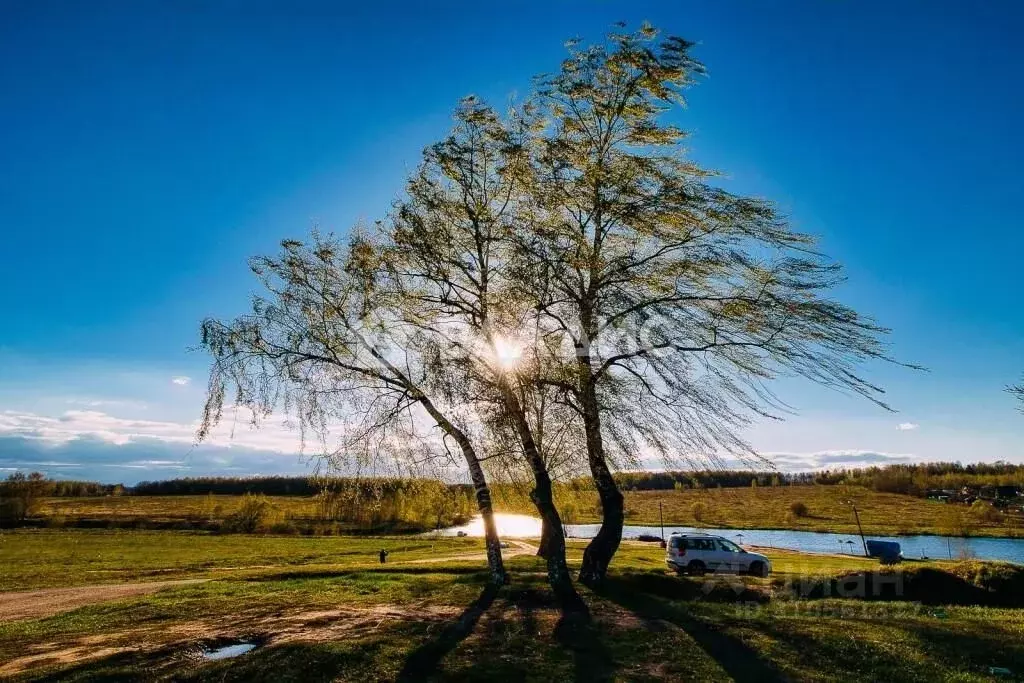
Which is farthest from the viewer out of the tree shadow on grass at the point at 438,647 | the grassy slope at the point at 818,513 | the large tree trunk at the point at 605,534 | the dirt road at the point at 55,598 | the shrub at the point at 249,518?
the grassy slope at the point at 818,513

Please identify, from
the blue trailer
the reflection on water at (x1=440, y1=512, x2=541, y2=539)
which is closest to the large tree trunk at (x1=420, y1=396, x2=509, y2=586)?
the reflection on water at (x1=440, y1=512, x2=541, y2=539)

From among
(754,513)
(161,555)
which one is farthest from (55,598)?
(754,513)

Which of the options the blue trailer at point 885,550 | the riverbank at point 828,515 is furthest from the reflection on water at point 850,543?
the blue trailer at point 885,550

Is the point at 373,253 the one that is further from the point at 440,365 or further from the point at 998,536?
the point at 998,536

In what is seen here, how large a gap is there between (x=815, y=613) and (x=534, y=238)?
35.9ft

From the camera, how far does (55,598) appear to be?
71.2 feet

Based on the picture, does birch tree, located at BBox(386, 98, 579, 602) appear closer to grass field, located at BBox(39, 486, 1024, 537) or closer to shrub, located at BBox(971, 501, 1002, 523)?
grass field, located at BBox(39, 486, 1024, 537)

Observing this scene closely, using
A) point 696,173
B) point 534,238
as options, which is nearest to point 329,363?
point 534,238

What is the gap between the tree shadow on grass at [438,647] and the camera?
8617mm

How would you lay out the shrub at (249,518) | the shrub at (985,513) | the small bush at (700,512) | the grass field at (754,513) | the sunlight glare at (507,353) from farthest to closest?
the small bush at (700,512) < the shrub at (985,513) < the grass field at (754,513) < the shrub at (249,518) < the sunlight glare at (507,353)

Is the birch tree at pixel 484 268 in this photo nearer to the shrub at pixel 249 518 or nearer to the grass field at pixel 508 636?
the grass field at pixel 508 636

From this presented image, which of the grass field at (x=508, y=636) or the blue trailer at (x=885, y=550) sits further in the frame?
the blue trailer at (x=885, y=550)

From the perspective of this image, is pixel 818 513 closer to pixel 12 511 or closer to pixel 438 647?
pixel 438 647

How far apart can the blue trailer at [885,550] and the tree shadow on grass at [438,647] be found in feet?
145
